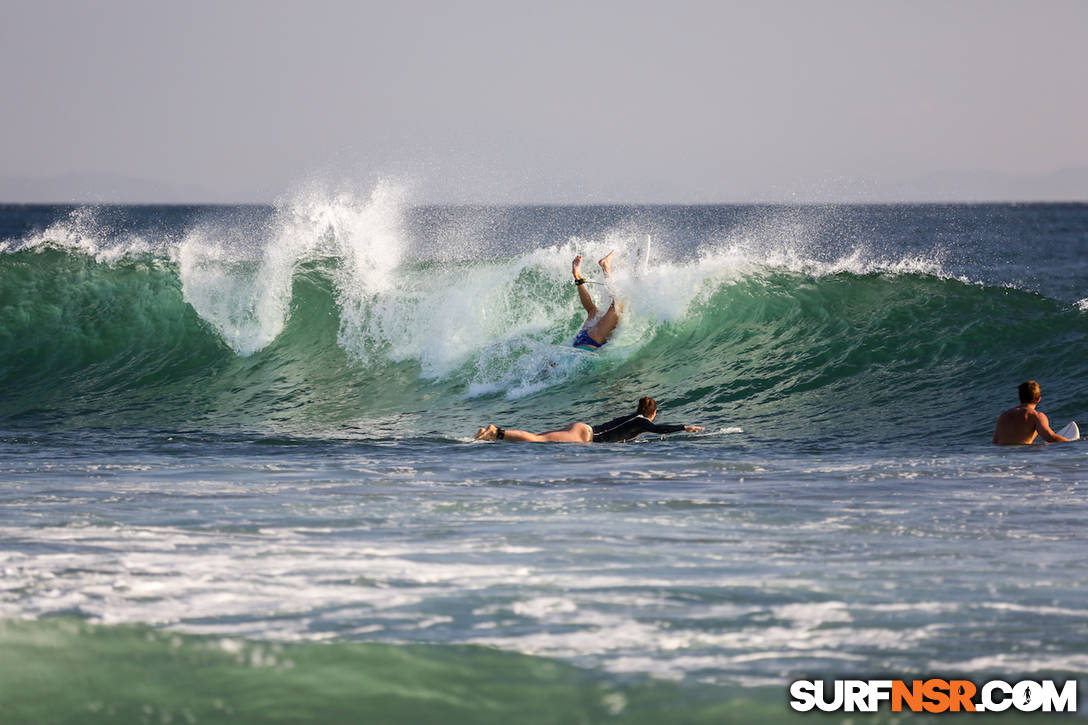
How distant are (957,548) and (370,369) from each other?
10301 millimetres

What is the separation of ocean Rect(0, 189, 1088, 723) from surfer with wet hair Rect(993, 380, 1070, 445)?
1.10 ft

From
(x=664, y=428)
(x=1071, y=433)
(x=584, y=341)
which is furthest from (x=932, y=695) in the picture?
(x=584, y=341)

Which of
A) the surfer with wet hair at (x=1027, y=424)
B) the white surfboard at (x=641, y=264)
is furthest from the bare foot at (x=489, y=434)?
the white surfboard at (x=641, y=264)

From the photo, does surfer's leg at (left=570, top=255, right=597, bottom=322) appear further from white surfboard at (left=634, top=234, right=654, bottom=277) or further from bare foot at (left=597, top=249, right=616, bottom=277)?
white surfboard at (left=634, top=234, right=654, bottom=277)

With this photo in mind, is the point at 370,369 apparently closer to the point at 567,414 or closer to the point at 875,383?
the point at 567,414

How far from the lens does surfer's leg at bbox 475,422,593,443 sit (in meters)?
10.4

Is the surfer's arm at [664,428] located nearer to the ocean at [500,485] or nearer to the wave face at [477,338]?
the ocean at [500,485]

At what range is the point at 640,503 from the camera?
24.4 feet

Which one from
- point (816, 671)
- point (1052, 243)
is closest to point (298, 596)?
point (816, 671)

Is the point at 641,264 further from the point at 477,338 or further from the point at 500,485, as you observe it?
the point at 500,485

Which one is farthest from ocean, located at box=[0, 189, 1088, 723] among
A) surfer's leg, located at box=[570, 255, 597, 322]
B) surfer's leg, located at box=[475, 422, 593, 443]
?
surfer's leg, located at box=[570, 255, 597, 322]

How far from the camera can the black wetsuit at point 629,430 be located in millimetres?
10523

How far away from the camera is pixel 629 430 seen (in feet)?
34.7

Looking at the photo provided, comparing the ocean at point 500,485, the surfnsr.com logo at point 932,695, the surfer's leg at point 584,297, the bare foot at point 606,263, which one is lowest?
the surfnsr.com logo at point 932,695
